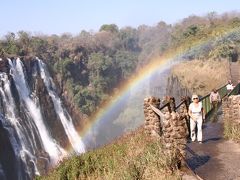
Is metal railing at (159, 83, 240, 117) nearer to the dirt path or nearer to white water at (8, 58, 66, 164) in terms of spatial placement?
the dirt path

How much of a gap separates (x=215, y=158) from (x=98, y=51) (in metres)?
106

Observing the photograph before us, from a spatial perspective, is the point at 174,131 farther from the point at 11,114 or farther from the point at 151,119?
the point at 11,114

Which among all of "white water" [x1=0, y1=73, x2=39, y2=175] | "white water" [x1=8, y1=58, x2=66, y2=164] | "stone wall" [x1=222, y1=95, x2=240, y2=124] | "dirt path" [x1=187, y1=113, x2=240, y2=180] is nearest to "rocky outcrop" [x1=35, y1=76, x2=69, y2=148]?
"white water" [x1=8, y1=58, x2=66, y2=164]

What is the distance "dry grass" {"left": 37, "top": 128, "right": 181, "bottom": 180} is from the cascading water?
29.4m

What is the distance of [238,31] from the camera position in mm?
55875

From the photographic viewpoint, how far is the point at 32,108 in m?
63.4

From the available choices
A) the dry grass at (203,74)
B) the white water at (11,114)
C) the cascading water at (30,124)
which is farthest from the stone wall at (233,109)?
the white water at (11,114)

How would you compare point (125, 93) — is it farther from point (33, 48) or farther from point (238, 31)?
point (238, 31)

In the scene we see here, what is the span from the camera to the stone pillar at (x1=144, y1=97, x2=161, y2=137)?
1520cm

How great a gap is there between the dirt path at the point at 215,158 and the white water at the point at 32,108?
46430 mm

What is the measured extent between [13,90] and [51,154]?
10.0 metres

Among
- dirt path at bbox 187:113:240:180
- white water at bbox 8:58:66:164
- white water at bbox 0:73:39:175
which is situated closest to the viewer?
dirt path at bbox 187:113:240:180

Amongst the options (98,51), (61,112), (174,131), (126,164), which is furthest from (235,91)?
(98,51)

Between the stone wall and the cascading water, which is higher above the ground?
the stone wall
